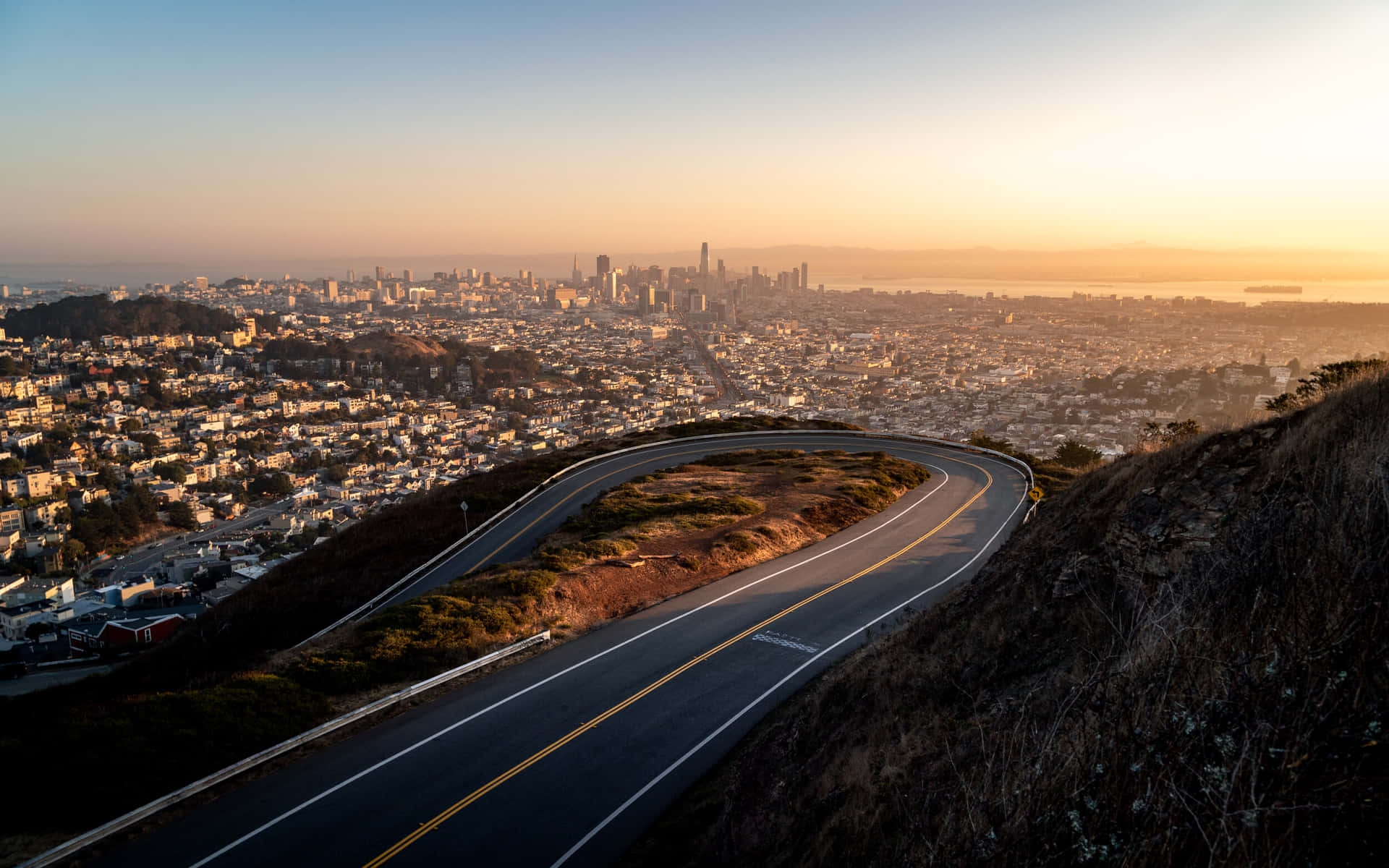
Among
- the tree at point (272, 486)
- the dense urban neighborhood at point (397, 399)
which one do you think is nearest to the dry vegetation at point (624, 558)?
the dense urban neighborhood at point (397, 399)

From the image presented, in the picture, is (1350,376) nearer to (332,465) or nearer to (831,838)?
(831,838)

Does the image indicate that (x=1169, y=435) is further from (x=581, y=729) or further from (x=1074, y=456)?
(x=1074, y=456)

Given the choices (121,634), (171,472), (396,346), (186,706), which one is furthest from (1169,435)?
(396,346)

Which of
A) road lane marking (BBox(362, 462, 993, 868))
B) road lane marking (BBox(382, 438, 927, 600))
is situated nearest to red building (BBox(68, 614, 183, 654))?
road lane marking (BBox(382, 438, 927, 600))

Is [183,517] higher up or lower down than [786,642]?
lower down

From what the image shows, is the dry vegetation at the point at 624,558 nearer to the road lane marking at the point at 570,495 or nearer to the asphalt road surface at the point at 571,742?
the asphalt road surface at the point at 571,742

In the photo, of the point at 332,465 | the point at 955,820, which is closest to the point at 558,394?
the point at 332,465
